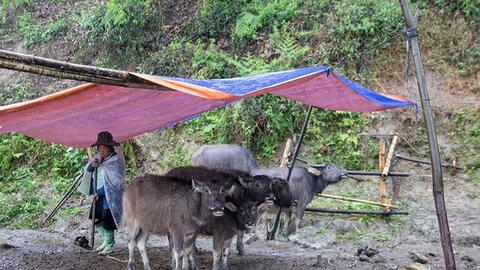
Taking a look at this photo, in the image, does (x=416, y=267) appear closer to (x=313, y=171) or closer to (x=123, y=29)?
(x=313, y=171)

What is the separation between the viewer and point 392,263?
817 cm

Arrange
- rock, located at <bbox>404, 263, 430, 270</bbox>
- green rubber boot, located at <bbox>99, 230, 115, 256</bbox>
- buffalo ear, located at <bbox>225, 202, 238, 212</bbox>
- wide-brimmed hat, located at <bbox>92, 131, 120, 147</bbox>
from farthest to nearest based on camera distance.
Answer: green rubber boot, located at <bbox>99, 230, 115, 256</bbox>
wide-brimmed hat, located at <bbox>92, 131, 120, 147</bbox>
rock, located at <bbox>404, 263, 430, 270</bbox>
buffalo ear, located at <bbox>225, 202, 238, 212</bbox>

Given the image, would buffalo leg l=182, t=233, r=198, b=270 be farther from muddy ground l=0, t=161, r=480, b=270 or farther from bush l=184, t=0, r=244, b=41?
bush l=184, t=0, r=244, b=41

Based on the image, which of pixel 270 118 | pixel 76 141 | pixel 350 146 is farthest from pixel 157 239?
pixel 350 146

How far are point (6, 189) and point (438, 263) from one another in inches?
399

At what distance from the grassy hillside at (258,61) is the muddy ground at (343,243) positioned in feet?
3.05

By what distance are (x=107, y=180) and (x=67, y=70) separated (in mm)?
2716

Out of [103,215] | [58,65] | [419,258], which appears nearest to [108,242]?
[103,215]

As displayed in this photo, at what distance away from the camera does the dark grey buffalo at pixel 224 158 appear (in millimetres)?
9406

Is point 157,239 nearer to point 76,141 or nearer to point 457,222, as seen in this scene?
point 76,141

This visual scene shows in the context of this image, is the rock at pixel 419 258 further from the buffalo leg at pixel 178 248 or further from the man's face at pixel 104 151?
the man's face at pixel 104 151

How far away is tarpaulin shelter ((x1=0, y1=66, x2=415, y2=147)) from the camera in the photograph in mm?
5793

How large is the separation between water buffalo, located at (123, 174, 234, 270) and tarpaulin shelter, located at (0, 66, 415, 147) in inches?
39.6

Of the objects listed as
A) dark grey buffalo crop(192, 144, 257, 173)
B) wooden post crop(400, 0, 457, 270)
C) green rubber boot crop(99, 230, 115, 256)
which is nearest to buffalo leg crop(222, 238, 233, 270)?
green rubber boot crop(99, 230, 115, 256)
